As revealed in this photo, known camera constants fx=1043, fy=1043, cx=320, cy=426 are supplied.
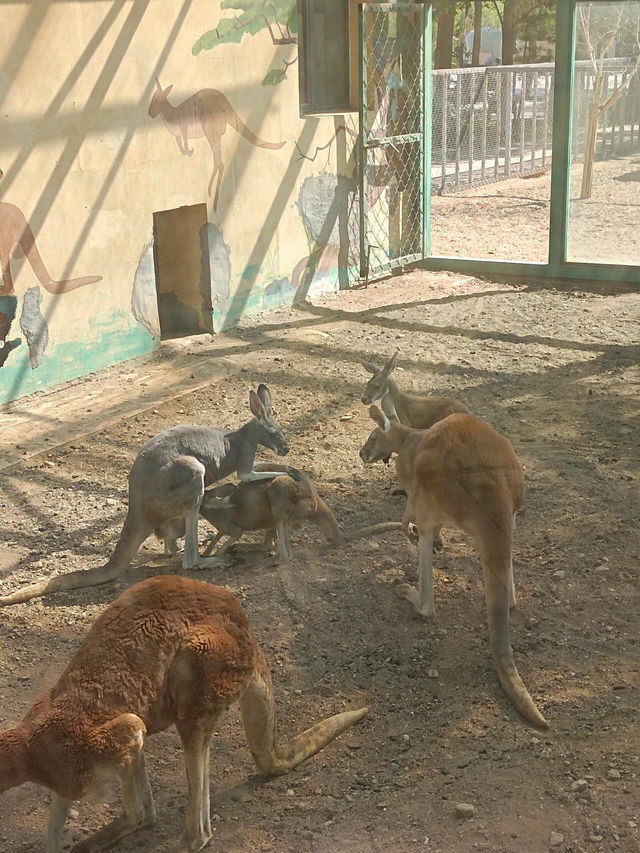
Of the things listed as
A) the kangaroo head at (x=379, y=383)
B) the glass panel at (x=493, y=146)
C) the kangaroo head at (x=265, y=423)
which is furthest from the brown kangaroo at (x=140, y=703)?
the glass panel at (x=493, y=146)

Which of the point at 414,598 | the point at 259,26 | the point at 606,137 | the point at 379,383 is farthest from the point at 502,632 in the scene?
the point at 606,137

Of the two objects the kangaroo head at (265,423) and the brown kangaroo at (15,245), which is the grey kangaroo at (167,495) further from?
the brown kangaroo at (15,245)

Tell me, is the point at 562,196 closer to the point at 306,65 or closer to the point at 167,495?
the point at 306,65

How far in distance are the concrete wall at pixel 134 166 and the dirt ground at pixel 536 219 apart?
97.1 inches

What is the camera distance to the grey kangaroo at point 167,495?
185 inches

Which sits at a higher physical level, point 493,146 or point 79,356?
point 493,146

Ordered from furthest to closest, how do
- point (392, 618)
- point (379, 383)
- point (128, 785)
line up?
point (379, 383) < point (392, 618) < point (128, 785)

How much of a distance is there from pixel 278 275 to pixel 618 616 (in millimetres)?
5835

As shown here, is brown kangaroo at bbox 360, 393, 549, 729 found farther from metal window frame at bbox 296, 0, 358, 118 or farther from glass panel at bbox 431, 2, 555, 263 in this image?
glass panel at bbox 431, 2, 555, 263

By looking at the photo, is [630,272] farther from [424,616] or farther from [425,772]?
[425,772]

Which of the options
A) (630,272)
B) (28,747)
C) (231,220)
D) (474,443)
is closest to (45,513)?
(474,443)

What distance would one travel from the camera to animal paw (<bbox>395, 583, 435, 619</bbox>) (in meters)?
4.41

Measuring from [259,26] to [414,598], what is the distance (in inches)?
237

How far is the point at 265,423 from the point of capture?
5.33 metres
